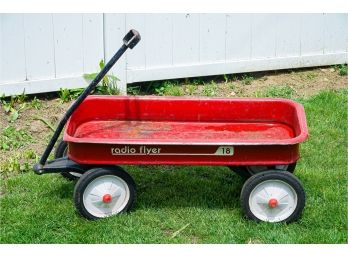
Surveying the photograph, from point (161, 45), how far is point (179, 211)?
6.77ft

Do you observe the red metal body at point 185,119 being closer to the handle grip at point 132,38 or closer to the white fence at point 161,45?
the handle grip at point 132,38

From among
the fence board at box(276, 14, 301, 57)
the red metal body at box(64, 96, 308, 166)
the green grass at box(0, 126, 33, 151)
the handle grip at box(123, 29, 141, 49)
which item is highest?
the handle grip at box(123, 29, 141, 49)

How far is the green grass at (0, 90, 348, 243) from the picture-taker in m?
3.98

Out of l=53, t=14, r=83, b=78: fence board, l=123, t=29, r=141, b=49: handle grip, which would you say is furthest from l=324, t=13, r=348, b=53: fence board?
l=123, t=29, r=141, b=49: handle grip

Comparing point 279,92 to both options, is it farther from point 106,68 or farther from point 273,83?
point 106,68

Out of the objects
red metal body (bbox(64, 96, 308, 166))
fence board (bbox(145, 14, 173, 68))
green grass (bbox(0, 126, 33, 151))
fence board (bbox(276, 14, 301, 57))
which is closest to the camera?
red metal body (bbox(64, 96, 308, 166))

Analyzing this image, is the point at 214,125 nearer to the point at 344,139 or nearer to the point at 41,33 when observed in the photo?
the point at 344,139

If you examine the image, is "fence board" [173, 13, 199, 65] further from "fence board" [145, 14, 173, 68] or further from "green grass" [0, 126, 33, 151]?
"green grass" [0, 126, 33, 151]

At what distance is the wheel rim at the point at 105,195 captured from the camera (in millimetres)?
4035

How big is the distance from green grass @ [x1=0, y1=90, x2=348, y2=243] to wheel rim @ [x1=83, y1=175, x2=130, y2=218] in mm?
62

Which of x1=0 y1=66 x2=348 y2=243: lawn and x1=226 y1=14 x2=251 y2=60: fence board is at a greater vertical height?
x1=226 y1=14 x2=251 y2=60: fence board

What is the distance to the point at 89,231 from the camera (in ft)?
13.1

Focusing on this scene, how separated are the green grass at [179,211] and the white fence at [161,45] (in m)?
1.16

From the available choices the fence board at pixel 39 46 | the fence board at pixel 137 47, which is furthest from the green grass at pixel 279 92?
the fence board at pixel 39 46
